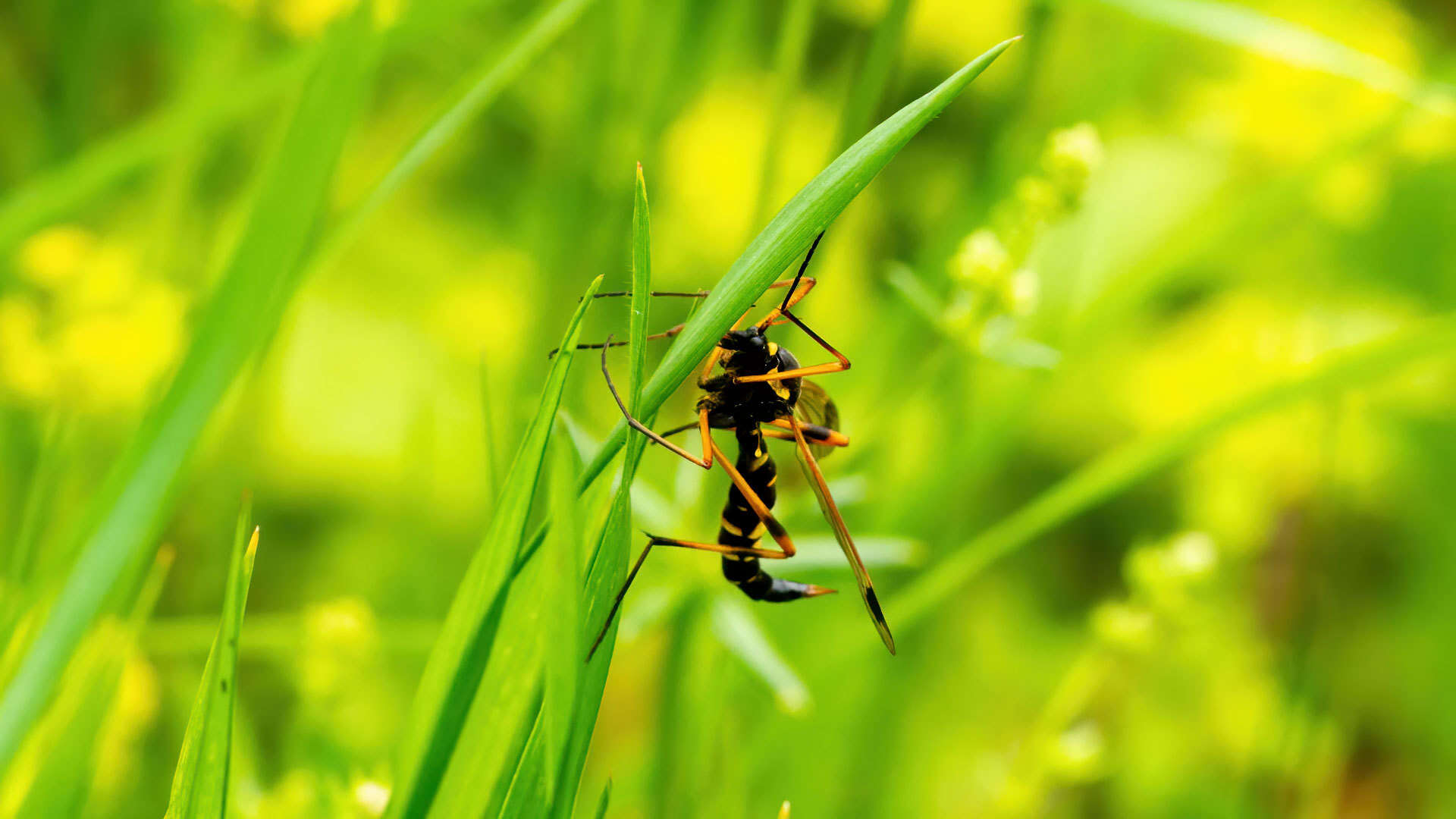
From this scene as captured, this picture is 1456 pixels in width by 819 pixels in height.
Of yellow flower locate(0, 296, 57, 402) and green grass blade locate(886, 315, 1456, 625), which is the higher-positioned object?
yellow flower locate(0, 296, 57, 402)

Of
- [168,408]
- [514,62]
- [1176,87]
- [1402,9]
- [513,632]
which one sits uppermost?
[1402,9]

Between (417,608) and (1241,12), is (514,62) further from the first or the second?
(417,608)

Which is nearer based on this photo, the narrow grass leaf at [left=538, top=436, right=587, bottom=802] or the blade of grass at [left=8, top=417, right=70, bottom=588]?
the narrow grass leaf at [left=538, top=436, right=587, bottom=802]

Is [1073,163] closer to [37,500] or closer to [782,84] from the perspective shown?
[782,84]

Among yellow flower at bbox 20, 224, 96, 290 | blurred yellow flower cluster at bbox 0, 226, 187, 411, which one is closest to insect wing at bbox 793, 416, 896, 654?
blurred yellow flower cluster at bbox 0, 226, 187, 411

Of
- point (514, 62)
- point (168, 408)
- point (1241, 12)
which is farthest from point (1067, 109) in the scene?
point (168, 408)

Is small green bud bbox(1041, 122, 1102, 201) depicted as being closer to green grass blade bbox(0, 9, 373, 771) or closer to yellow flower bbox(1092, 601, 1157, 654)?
yellow flower bbox(1092, 601, 1157, 654)
